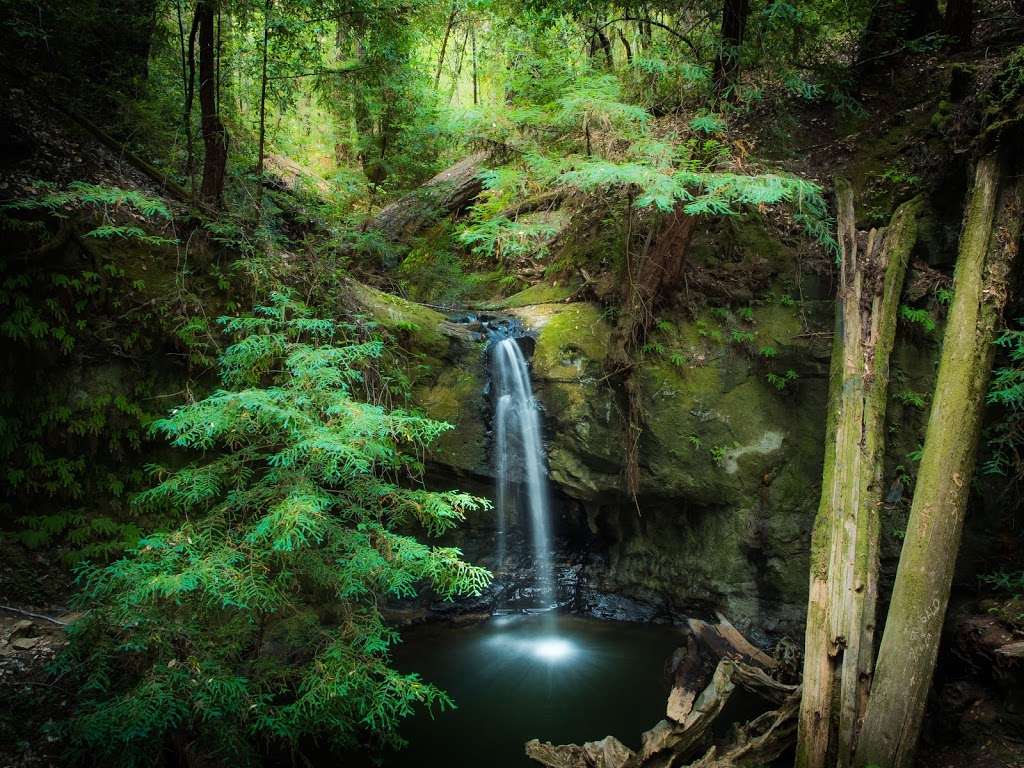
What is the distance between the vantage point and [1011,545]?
5477 mm

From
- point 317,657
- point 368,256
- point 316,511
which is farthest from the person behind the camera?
point 368,256

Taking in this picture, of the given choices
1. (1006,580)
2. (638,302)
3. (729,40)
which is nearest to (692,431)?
(638,302)

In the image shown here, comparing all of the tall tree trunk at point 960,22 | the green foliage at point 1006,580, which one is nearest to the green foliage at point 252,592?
the green foliage at point 1006,580

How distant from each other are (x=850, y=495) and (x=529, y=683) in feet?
12.4

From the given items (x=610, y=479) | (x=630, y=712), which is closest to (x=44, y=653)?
(x=630, y=712)

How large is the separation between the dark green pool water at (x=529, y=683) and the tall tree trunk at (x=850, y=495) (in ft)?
5.56

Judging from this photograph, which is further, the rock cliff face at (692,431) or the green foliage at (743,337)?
the green foliage at (743,337)

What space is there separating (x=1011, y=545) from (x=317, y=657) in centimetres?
635

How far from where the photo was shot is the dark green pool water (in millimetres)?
5230

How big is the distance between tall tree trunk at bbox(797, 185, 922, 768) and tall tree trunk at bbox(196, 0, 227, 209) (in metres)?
7.23

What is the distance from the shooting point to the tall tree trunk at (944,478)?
4.17 meters

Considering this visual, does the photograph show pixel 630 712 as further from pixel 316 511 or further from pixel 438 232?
pixel 438 232

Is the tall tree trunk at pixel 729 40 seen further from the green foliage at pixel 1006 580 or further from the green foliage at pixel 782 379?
the green foliage at pixel 1006 580

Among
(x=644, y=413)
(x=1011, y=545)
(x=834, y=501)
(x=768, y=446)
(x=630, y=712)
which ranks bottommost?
(x=630, y=712)
